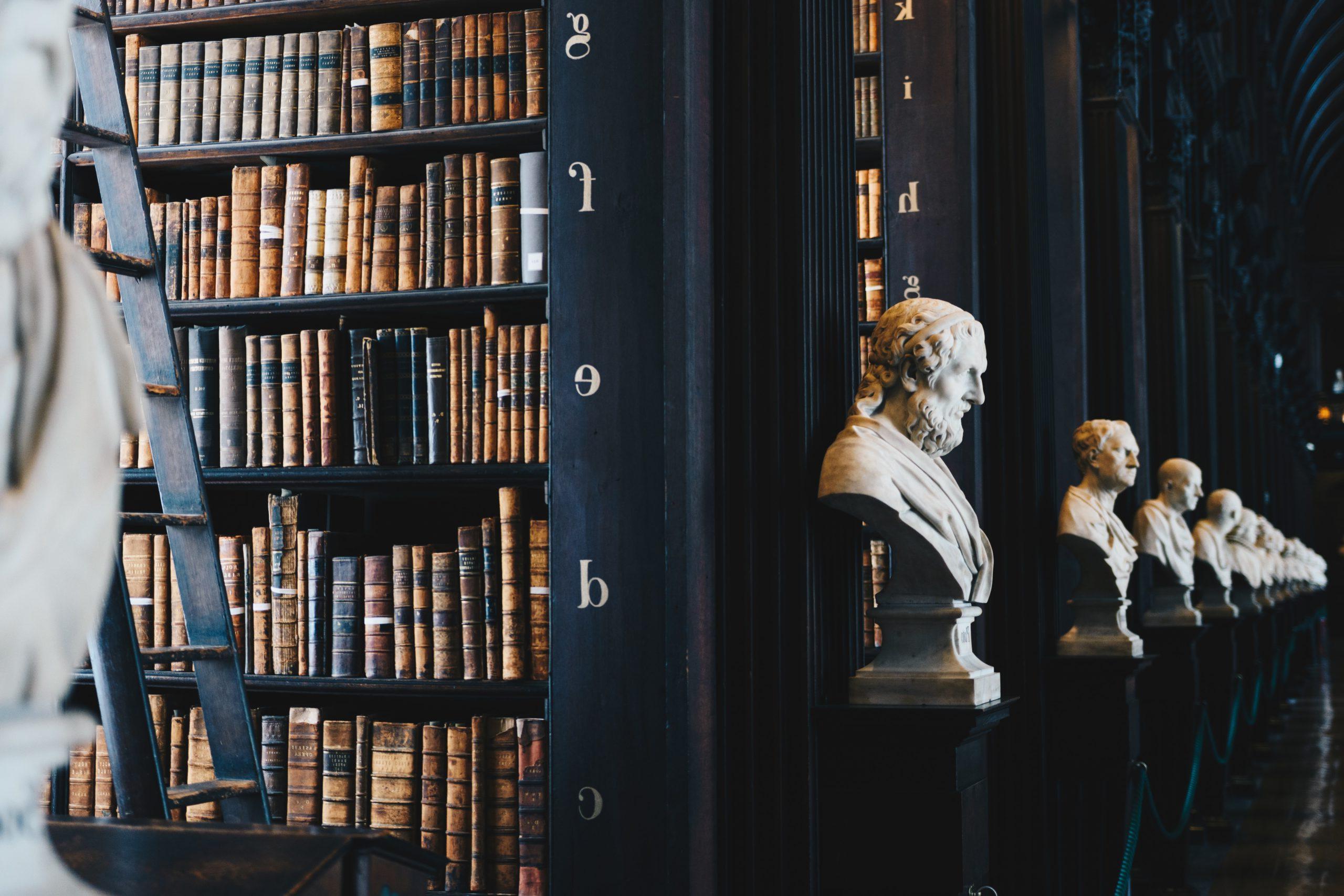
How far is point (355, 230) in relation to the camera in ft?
10.4

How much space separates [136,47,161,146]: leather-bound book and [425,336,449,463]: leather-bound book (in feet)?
2.86

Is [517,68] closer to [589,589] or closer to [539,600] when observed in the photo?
[539,600]

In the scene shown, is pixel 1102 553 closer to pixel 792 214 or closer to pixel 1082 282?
pixel 1082 282

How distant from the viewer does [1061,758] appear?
14.8 ft

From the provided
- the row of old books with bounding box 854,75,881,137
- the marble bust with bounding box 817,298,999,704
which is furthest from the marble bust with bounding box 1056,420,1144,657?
the marble bust with bounding box 817,298,999,704

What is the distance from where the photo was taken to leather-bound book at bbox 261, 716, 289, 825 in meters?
3.06

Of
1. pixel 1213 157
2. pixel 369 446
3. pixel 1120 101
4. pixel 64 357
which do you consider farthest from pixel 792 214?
pixel 1213 157

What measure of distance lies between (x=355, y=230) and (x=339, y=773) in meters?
1.14

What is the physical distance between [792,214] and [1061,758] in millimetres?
2542

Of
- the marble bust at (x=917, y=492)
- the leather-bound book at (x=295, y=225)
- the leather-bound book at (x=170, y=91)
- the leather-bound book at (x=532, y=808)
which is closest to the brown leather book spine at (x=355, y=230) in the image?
the leather-bound book at (x=295, y=225)

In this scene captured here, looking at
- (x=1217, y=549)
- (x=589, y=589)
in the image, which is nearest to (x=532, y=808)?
(x=589, y=589)

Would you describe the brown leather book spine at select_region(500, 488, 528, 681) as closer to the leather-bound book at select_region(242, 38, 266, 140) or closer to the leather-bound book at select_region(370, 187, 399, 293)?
the leather-bound book at select_region(370, 187, 399, 293)

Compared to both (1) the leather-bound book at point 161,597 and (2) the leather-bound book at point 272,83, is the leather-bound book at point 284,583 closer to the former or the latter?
(1) the leather-bound book at point 161,597

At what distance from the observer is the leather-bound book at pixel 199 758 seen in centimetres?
308
